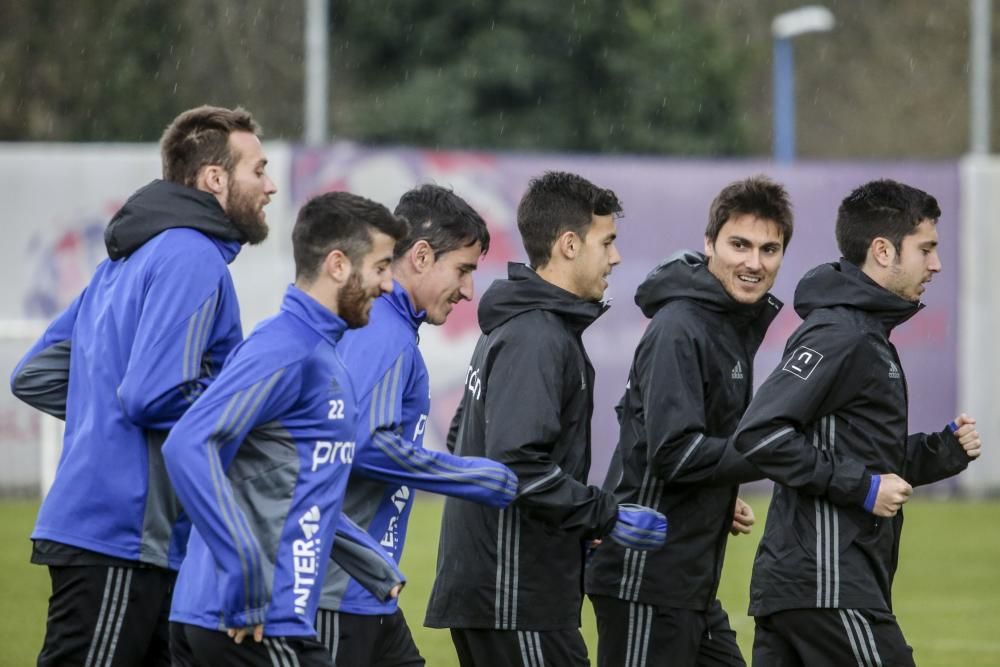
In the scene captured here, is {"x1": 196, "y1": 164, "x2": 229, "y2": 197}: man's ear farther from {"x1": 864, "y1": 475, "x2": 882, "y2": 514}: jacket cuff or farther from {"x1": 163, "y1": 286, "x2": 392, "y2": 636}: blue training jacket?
{"x1": 864, "y1": 475, "x2": 882, "y2": 514}: jacket cuff

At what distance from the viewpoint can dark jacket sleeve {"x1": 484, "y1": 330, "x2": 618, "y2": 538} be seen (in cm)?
523

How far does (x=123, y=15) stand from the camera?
1027 inches

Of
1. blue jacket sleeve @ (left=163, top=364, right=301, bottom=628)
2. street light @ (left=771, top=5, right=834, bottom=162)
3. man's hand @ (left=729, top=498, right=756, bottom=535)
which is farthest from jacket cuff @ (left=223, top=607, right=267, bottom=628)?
street light @ (left=771, top=5, right=834, bottom=162)

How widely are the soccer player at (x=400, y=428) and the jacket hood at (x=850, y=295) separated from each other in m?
1.16

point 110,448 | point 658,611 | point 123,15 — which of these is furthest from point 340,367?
point 123,15

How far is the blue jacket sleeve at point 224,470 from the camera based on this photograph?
4250mm

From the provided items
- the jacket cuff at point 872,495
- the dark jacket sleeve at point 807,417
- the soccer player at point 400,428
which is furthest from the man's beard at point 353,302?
the jacket cuff at point 872,495

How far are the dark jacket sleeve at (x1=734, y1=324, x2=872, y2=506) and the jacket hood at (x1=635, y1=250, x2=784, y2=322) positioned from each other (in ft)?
1.37

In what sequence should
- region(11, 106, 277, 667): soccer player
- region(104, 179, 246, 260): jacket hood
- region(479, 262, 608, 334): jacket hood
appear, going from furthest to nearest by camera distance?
1. region(479, 262, 608, 334): jacket hood
2. region(104, 179, 246, 260): jacket hood
3. region(11, 106, 277, 667): soccer player

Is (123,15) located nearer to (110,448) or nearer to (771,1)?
(771,1)

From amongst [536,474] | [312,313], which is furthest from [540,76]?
[312,313]

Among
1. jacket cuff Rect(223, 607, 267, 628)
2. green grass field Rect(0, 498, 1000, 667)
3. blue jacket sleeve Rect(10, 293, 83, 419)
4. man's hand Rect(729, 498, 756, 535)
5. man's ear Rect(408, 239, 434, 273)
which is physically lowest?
green grass field Rect(0, 498, 1000, 667)

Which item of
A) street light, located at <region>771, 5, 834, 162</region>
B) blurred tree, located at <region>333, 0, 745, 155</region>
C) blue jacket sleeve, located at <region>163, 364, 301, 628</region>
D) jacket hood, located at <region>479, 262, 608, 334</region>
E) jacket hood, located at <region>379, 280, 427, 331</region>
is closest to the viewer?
blue jacket sleeve, located at <region>163, 364, 301, 628</region>

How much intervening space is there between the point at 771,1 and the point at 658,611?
28645 mm
